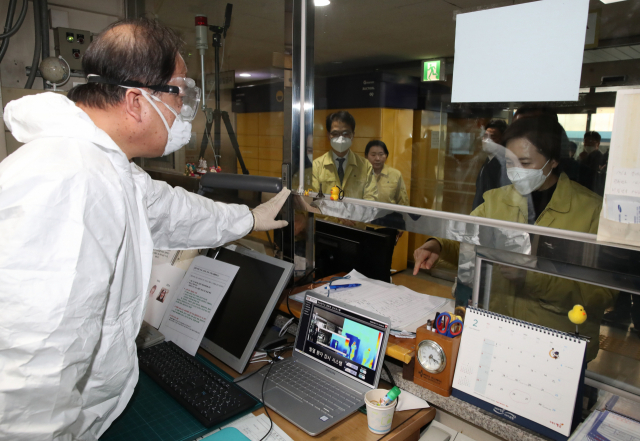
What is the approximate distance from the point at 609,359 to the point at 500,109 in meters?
0.67

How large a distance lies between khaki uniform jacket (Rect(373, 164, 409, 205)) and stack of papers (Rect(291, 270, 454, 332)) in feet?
1.05

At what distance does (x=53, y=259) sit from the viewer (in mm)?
741

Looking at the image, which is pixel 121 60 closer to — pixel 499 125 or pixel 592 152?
pixel 499 125

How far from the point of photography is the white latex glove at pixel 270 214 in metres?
1.49

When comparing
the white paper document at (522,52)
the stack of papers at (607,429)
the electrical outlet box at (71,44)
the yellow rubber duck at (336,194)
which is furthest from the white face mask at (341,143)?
the electrical outlet box at (71,44)

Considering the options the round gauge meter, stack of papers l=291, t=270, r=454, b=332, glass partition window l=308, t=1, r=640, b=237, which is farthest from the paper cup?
glass partition window l=308, t=1, r=640, b=237

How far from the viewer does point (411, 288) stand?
153cm

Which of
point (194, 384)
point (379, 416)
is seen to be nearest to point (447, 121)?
point (379, 416)

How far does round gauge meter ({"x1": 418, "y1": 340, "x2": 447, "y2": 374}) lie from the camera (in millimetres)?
1026

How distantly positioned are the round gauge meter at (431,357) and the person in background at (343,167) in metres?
0.52

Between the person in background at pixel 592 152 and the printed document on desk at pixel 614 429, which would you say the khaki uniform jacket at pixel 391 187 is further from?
the printed document on desk at pixel 614 429

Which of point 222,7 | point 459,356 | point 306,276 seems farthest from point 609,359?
point 222,7

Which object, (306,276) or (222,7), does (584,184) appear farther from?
(222,7)

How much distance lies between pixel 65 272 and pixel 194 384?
585 millimetres
